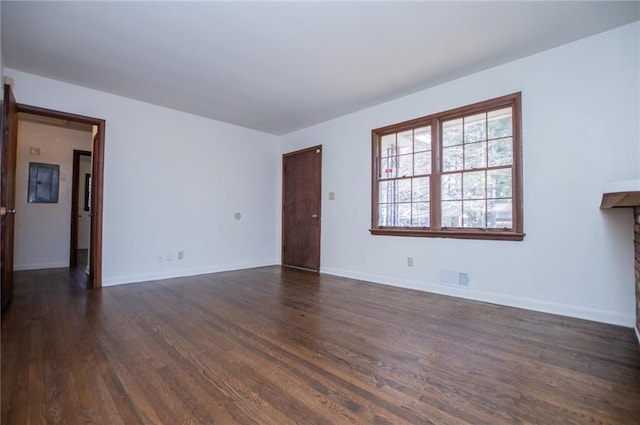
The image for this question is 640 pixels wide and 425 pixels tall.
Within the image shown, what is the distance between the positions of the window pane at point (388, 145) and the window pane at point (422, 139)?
1.11 feet

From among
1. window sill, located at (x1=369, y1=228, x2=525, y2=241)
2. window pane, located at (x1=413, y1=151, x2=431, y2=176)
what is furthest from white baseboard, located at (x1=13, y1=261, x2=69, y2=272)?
window pane, located at (x1=413, y1=151, x2=431, y2=176)

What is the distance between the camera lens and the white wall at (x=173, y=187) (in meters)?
4.09

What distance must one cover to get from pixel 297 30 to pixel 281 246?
408cm

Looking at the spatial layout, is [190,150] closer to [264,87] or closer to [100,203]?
[100,203]

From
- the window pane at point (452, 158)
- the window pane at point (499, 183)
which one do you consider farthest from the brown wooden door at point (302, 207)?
the window pane at point (499, 183)

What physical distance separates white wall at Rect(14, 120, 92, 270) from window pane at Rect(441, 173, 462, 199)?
21.2 ft

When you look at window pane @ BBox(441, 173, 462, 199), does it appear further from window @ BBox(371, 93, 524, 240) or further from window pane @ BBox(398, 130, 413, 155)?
window pane @ BBox(398, 130, 413, 155)

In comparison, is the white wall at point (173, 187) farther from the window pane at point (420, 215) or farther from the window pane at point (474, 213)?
the window pane at point (474, 213)

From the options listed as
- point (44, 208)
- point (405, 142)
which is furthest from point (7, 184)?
point (405, 142)

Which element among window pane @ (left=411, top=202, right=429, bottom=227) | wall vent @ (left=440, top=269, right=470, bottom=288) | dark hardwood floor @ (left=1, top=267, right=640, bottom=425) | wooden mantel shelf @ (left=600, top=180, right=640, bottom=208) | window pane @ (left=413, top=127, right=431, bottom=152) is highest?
window pane @ (left=413, top=127, right=431, bottom=152)

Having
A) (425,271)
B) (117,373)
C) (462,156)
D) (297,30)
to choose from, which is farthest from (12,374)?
(462,156)

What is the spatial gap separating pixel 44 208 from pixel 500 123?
7.26 meters

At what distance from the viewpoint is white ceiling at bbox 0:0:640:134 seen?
240 cm

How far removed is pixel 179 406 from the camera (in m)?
1.48
